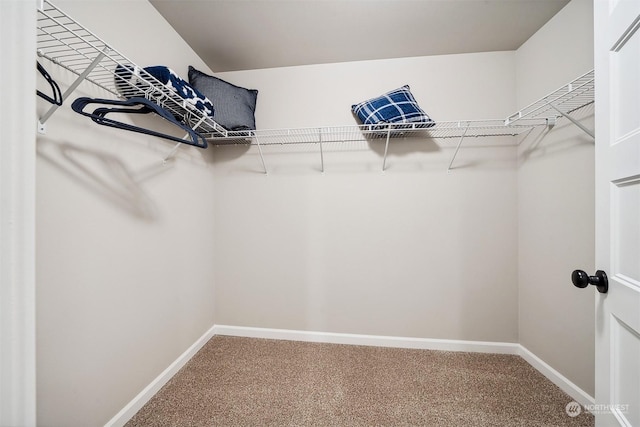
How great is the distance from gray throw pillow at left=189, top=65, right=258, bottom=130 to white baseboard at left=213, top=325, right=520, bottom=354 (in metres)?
1.59

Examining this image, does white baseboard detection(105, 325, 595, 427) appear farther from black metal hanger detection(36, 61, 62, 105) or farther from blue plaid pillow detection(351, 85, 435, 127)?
blue plaid pillow detection(351, 85, 435, 127)

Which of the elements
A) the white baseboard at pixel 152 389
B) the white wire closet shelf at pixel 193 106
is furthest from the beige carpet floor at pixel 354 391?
the white wire closet shelf at pixel 193 106

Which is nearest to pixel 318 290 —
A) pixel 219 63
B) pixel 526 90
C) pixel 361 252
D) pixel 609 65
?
pixel 361 252

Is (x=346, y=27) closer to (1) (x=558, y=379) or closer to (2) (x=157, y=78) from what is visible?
(2) (x=157, y=78)

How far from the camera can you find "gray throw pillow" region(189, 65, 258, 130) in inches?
59.5

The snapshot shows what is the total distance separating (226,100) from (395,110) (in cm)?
116

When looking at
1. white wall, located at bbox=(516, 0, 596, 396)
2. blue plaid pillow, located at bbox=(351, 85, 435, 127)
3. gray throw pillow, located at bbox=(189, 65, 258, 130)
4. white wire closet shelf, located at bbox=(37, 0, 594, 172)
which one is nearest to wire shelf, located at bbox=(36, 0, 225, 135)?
white wire closet shelf, located at bbox=(37, 0, 594, 172)

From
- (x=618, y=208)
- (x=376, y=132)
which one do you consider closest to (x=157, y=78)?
(x=376, y=132)

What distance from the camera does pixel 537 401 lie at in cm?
123

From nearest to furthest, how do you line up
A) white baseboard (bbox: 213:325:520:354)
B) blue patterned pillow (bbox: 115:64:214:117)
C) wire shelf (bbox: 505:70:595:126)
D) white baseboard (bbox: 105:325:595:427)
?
blue patterned pillow (bbox: 115:64:214:117), wire shelf (bbox: 505:70:595:126), white baseboard (bbox: 105:325:595:427), white baseboard (bbox: 213:325:520:354)

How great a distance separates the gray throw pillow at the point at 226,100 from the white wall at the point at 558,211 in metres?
1.94

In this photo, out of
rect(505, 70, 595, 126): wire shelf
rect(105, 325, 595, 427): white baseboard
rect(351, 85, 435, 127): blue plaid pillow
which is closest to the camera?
rect(505, 70, 595, 126): wire shelf

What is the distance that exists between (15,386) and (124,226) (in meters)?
0.92

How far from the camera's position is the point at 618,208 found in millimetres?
663
